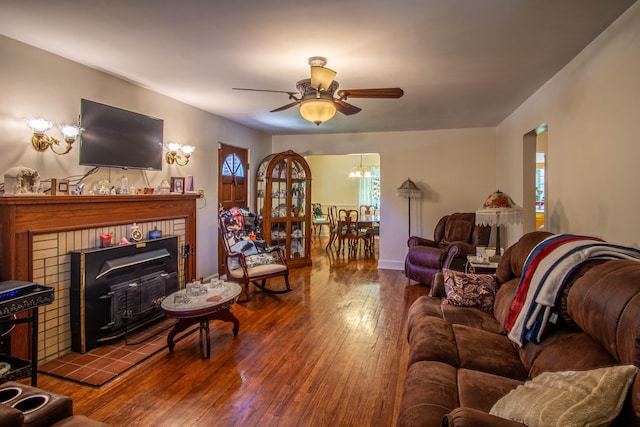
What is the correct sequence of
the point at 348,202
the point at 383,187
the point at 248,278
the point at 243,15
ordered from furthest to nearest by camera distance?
the point at 348,202 < the point at 383,187 < the point at 248,278 < the point at 243,15

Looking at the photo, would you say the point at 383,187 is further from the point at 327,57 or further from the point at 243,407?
the point at 243,407

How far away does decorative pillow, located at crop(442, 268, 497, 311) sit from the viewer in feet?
9.23

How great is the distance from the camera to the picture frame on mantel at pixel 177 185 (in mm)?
4250

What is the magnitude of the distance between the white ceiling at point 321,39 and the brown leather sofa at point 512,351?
1445 mm

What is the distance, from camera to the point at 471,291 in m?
2.86

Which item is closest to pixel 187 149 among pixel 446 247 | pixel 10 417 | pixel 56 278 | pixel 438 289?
pixel 56 278

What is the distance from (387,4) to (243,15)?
2.86ft

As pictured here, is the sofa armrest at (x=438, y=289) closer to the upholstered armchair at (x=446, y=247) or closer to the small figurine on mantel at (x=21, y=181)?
the upholstered armchair at (x=446, y=247)

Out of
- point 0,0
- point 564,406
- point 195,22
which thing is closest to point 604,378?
point 564,406

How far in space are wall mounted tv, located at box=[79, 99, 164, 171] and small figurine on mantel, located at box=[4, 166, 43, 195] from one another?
535 mm

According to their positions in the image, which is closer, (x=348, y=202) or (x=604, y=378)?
(x=604, y=378)

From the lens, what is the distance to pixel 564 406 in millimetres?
1107

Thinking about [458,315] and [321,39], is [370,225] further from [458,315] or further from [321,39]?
[321,39]

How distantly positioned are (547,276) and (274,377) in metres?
1.90
